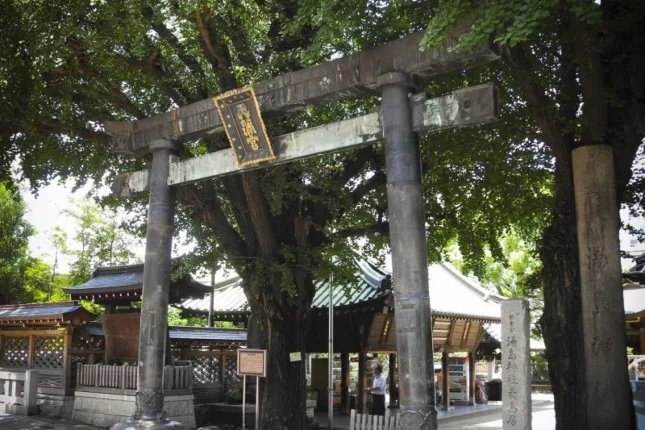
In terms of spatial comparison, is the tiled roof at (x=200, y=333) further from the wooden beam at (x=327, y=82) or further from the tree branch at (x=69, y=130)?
the wooden beam at (x=327, y=82)

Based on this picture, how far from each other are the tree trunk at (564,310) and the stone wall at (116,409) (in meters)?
9.66

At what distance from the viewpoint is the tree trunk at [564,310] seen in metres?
8.74

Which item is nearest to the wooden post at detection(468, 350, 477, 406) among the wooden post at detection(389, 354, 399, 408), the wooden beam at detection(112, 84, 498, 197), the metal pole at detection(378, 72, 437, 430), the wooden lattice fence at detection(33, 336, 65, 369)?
the wooden post at detection(389, 354, 399, 408)

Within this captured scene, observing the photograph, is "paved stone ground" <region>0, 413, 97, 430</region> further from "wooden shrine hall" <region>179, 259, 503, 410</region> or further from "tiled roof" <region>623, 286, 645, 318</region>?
"tiled roof" <region>623, 286, 645, 318</region>

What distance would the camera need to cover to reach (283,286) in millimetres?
12102

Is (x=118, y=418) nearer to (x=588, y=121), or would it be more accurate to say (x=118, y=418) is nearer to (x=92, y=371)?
(x=92, y=371)

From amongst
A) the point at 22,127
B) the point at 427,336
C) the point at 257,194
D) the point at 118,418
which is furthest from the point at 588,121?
the point at 118,418

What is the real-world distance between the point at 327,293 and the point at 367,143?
12137mm

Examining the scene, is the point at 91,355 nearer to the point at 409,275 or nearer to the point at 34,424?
the point at 34,424

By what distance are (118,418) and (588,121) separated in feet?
42.0

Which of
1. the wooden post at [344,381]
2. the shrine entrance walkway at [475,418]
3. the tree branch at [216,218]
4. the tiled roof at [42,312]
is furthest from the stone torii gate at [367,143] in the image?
the wooden post at [344,381]

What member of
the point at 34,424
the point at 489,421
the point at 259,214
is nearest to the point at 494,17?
the point at 259,214

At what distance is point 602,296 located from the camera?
8.02 meters

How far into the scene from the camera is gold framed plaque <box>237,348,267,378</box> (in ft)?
40.2
